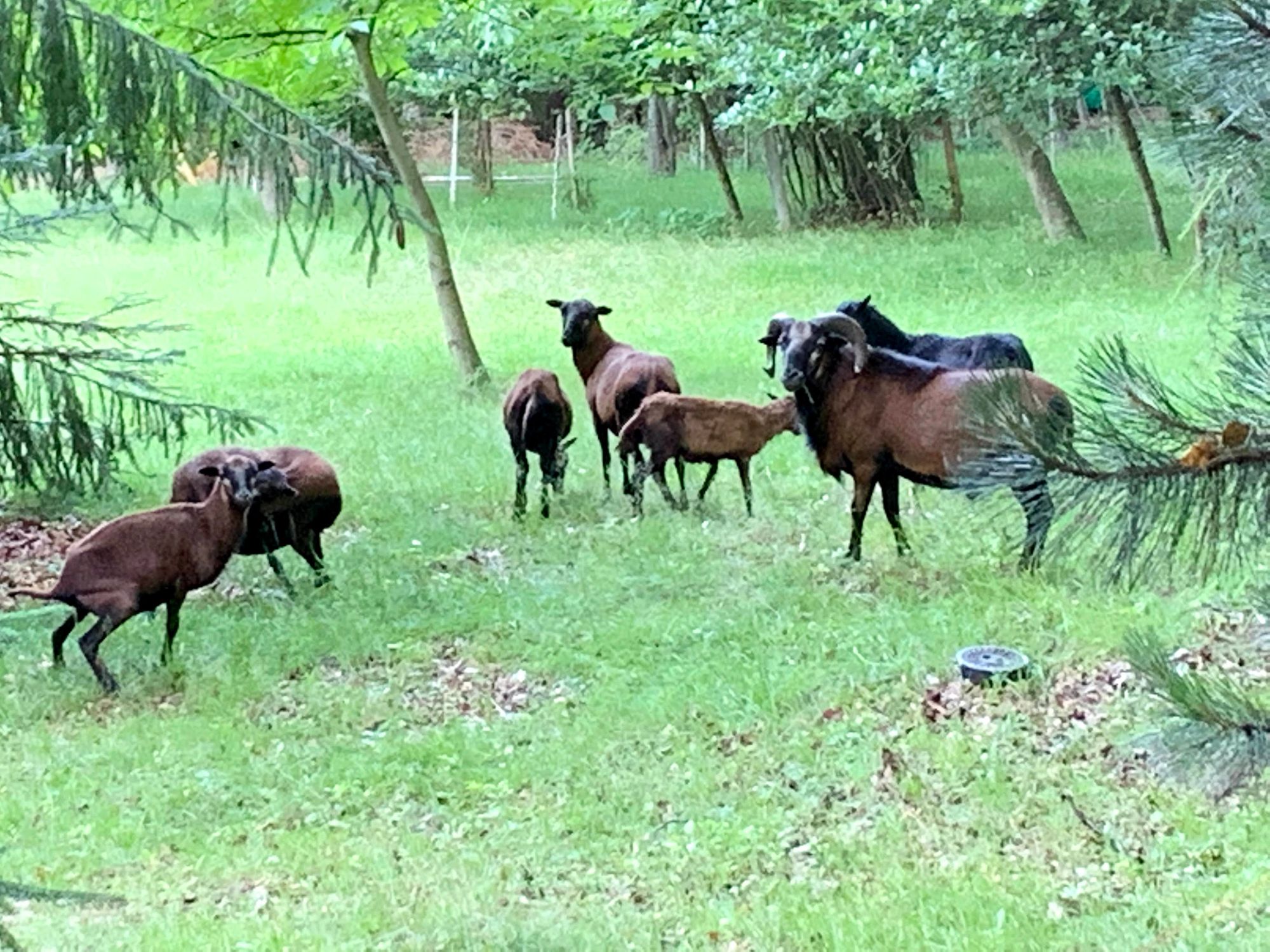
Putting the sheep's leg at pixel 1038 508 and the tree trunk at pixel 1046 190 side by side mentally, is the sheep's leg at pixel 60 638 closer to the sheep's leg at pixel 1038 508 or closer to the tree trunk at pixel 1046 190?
the sheep's leg at pixel 1038 508

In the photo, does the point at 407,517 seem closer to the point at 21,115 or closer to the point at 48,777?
the point at 21,115

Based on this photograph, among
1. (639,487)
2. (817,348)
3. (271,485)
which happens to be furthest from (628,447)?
(271,485)

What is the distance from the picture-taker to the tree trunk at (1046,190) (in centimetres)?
2256

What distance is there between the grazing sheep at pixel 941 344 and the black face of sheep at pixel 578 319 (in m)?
1.88

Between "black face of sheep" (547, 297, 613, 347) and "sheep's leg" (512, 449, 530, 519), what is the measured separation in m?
1.22

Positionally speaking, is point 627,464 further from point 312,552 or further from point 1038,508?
point 1038,508

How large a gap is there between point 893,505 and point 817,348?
978 millimetres

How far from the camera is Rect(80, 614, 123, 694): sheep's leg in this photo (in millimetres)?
7578

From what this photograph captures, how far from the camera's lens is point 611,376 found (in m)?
11.6

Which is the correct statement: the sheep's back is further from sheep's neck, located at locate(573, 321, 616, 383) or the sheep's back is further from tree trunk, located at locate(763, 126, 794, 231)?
tree trunk, located at locate(763, 126, 794, 231)

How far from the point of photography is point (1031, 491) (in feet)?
8.21

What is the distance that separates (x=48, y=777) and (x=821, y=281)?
1552cm

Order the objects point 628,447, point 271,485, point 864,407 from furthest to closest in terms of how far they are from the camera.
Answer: point 628,447, point 864,407, point 271,485

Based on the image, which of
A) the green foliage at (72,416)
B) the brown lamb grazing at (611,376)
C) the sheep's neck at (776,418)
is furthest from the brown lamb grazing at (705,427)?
the green foliage at (72,416)
